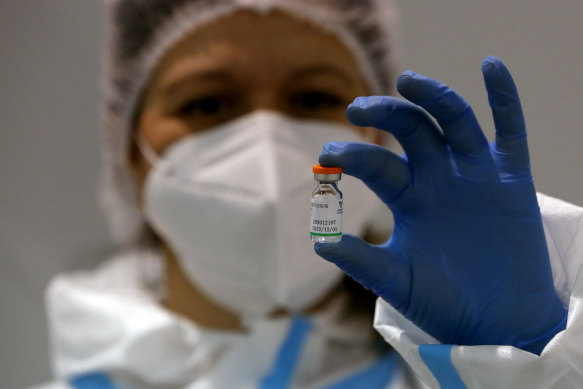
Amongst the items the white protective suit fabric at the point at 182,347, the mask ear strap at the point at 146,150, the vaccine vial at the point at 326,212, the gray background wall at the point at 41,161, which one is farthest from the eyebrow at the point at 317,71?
the gray background wall at the point at 41,161

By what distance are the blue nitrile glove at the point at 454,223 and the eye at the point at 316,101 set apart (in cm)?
61

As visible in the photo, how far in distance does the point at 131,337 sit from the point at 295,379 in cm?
40

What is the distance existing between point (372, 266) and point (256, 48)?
0.71 metres

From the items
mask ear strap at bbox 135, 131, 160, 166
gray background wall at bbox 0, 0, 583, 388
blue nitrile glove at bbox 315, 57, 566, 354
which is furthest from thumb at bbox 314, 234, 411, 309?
gray background wall at bbox 0, 0, 583, 388

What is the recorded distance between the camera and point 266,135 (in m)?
1.06

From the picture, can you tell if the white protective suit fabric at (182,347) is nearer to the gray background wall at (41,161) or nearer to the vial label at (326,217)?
the gray background wall at (41,161)

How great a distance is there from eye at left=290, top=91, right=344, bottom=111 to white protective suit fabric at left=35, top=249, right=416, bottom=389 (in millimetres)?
481

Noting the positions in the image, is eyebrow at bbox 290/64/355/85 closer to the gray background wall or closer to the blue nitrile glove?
the blue nitrile glove

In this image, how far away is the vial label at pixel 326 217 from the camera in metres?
0.52

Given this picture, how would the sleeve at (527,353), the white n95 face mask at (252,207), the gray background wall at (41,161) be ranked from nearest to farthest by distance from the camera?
the sleeve at (527,353) < the white n95 face mask at (252,207) < the gray background wall at (41,161)

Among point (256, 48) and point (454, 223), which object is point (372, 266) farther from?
point (256, 48)

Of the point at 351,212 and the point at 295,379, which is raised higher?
the point at 351,212

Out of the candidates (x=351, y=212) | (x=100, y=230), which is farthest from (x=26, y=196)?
(x=351, y=212)

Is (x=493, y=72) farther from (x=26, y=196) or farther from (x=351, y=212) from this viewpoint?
(x=26, y=196)
